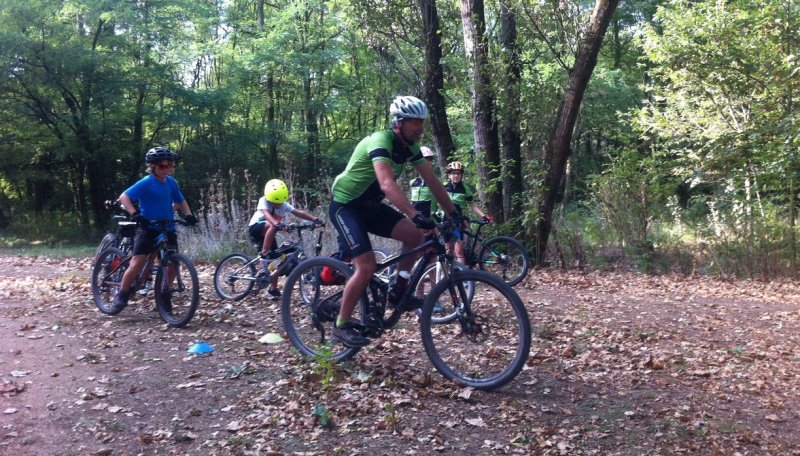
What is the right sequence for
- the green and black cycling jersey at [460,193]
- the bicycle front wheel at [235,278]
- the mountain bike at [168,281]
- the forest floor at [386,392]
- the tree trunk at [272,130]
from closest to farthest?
the forest floor at [386,392]
the mountain bike at [168,281]
the bicycle front wheel at [235,278]
the green and black cycling jersey at [460,193]
the tree trunk at [272,130]

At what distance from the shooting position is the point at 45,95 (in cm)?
2231

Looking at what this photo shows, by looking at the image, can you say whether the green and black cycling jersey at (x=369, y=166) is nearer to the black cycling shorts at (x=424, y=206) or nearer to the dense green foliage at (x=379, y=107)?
the black cycling shorts at (x=424, y=206)

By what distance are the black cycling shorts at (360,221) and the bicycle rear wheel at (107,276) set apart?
12.3ft

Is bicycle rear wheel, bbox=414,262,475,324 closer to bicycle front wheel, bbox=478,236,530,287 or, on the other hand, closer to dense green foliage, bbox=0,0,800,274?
bicycle front wheel, bbox=478,236,530,287

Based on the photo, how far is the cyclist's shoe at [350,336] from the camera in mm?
5008

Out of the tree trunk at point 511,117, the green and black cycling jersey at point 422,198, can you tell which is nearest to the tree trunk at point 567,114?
the tree trunk at point 511,117

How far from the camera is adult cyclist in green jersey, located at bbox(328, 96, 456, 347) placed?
4555mm

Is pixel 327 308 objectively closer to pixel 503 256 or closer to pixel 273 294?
pixel 273 294

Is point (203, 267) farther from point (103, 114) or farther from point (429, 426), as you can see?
point (103, 114)

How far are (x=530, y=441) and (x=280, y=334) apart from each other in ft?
10.7

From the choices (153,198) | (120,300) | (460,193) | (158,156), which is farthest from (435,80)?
(120,300)

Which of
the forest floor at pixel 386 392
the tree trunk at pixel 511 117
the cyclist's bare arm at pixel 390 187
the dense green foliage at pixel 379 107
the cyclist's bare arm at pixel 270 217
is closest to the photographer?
the forest floor at pixel 386 392

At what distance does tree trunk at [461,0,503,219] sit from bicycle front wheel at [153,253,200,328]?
22.3 feet

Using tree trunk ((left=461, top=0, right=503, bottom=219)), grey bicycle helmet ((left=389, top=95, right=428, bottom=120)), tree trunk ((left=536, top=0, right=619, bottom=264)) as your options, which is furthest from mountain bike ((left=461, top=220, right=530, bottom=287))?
grey bicycle helmet ((left=389, top=95, right=428, bottom=120))
